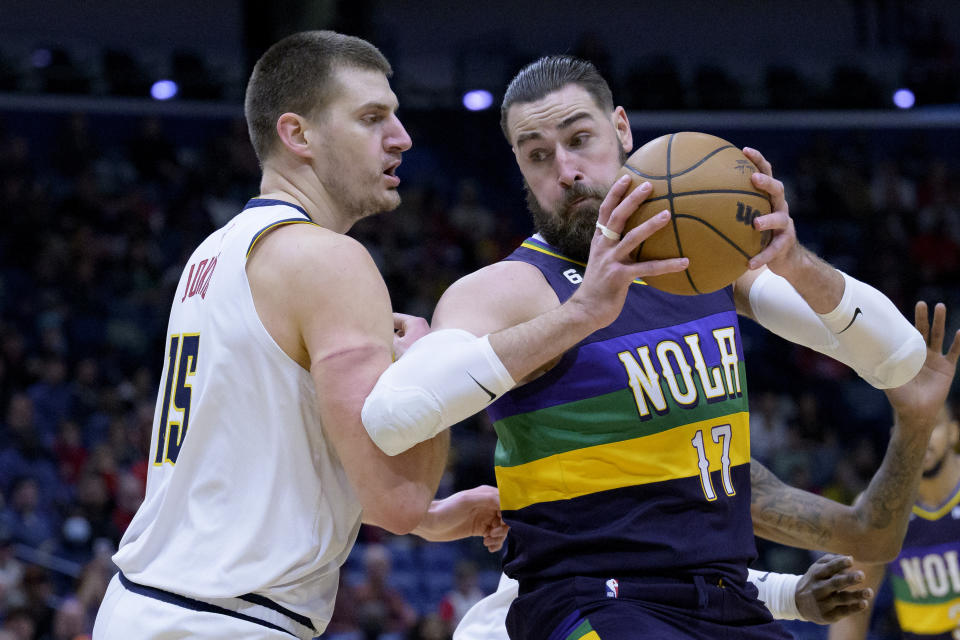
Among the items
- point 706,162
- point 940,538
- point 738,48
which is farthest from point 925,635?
point 738,48

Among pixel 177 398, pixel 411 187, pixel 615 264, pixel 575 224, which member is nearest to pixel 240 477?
pixel 177 398

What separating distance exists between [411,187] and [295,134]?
41.0 feet

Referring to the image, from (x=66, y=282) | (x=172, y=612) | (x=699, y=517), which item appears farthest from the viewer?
Answer: (x=66, y=282)

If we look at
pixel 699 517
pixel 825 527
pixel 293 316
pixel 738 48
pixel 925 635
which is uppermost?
pixel 738 48

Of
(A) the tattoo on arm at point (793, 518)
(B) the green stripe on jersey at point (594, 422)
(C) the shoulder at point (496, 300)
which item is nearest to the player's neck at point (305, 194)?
(C) the shoulder at point (496, 300)

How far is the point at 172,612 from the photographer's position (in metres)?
2.80

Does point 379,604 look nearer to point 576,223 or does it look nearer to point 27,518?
point 27,518

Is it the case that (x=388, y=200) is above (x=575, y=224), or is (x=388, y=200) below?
above

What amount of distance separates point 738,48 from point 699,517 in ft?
50.4

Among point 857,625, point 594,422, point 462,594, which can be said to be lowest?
point 462,594

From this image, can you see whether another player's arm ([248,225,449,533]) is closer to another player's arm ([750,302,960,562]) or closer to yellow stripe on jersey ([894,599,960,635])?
another player's arm ([750,302,960,562])

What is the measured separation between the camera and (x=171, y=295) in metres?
12.3

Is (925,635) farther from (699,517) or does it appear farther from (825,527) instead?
(699,517)

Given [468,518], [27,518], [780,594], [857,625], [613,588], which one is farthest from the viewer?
[27,518]
